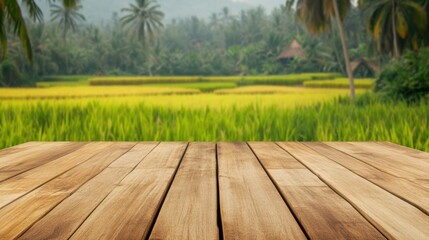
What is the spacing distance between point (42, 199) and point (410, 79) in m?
8.88

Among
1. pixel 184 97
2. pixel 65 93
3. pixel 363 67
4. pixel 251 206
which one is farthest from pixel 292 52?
pixel 251 206

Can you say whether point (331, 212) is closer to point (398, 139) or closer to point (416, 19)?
point (398, 139)

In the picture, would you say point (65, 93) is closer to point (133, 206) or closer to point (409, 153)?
point (409, 153)

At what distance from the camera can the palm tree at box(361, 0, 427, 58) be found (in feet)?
40.2

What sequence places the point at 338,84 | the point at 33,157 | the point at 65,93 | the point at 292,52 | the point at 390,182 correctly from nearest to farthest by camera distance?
the point at 390,182 → the point at 33,157 → the point at 65,93 → the point at 338,84 → the point at 292,52

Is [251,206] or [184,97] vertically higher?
[251,206]

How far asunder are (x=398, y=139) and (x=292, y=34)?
3825cm

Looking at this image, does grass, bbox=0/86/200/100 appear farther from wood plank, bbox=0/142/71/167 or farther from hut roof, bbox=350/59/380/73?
hut roof, bbox=350/59/380/73

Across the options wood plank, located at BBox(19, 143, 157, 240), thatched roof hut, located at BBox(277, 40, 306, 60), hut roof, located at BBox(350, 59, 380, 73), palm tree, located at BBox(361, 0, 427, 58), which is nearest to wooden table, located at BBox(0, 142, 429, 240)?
wood plank, located at BBox(19, 143, 157, 240)

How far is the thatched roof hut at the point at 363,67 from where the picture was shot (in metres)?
25.9

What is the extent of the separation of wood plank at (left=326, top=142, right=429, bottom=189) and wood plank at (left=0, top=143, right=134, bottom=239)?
1134mm

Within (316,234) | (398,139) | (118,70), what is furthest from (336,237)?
(118,70)

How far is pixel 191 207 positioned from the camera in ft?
3.61

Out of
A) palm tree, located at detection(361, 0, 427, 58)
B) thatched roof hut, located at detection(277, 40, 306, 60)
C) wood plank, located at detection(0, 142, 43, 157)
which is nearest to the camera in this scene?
wood plank, located at detection(0, 142, 43, 157)
